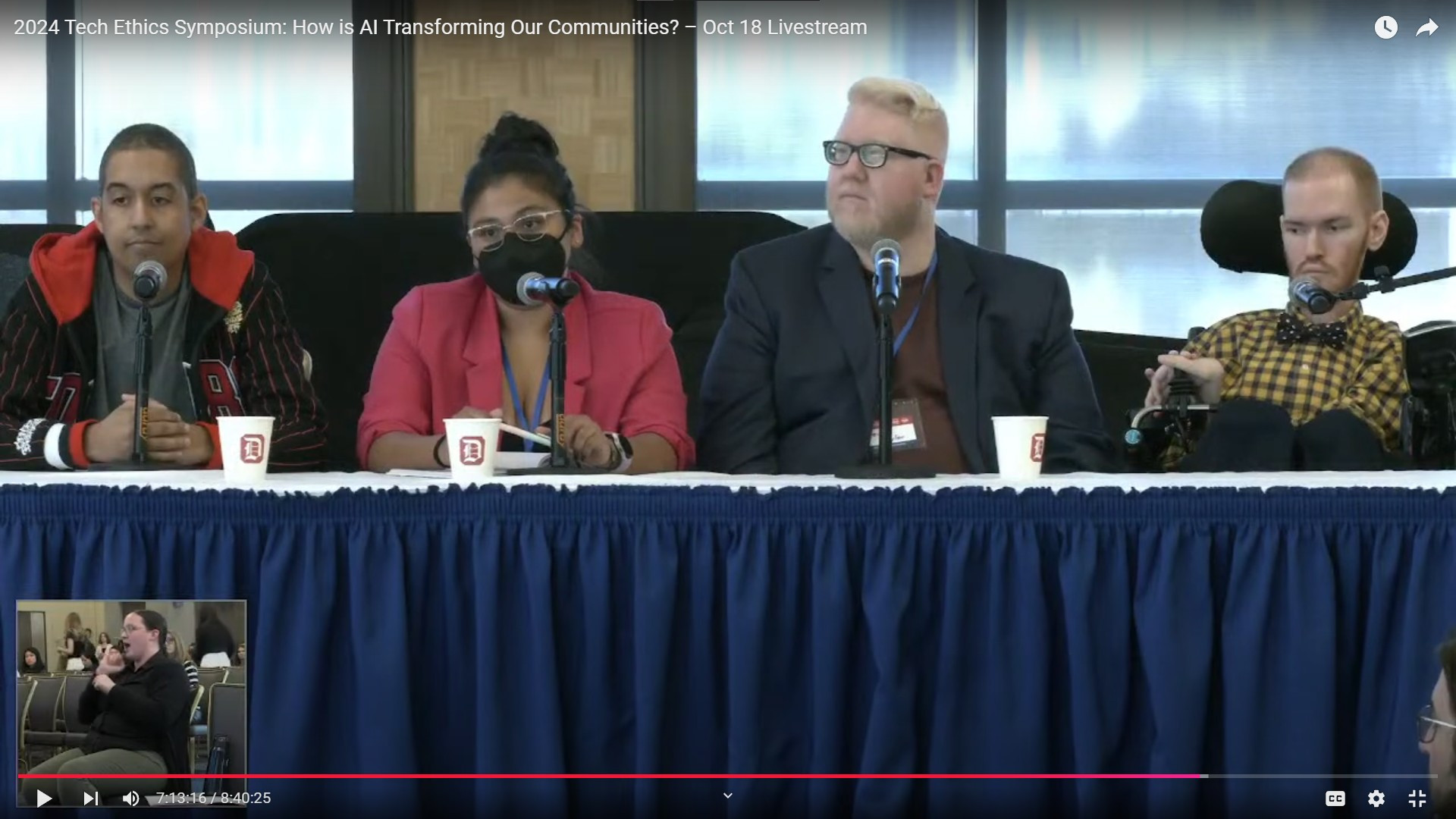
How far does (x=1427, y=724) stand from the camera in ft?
4.57

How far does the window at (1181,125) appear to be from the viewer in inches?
159

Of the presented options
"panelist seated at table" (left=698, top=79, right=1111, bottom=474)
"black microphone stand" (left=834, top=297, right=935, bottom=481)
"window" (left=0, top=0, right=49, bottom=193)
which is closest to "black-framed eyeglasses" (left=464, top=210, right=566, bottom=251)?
"panelist seated at table" (left=698, top=79, right=1111, bottom=474)

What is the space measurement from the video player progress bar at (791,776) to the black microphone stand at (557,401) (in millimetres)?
400

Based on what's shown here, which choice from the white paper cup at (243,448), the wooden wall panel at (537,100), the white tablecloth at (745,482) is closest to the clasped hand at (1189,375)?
the white tablecloth at (745,482)

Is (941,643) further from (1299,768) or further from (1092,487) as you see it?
(1299,768)

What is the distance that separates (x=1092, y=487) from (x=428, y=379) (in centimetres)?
117

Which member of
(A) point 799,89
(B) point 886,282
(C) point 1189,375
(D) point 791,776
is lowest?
(D) point 791,776

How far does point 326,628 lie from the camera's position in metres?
1.47

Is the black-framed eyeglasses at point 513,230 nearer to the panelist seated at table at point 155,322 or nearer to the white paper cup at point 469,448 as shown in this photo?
the panelist seated at table at point 155,322

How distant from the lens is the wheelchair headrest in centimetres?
276

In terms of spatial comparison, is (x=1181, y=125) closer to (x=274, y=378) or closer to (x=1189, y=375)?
(x=1189, y=375)

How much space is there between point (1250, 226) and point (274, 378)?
5.56 ft

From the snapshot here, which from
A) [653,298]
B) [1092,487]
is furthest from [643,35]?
[1092,487]

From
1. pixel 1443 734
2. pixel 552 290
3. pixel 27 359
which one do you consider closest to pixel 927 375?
pixel 552 290
